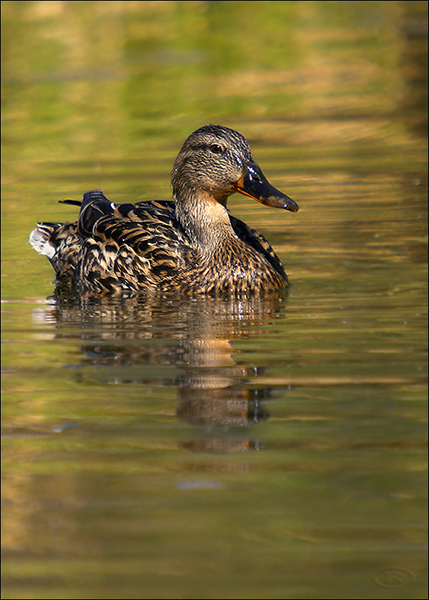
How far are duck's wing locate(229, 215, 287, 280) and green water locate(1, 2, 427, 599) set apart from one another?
264 millimetres

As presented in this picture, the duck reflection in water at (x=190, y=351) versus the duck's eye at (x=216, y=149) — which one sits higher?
the duck's eye at (x=216, y=149)

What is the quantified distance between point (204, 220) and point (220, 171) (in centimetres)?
38

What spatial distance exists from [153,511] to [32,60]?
15.4 meters

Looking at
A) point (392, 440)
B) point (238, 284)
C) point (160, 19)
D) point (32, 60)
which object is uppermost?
point (160, 19)

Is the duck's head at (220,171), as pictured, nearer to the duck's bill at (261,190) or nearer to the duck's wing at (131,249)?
the duck's bill at (261,190)

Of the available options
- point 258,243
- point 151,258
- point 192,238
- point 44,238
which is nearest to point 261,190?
point 258,243

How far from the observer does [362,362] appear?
5.41m

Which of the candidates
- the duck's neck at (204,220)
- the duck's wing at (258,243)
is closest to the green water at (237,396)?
the duck's wing at (258,243)

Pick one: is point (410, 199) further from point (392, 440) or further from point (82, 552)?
point (82, 552)

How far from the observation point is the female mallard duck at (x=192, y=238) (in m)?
7.38

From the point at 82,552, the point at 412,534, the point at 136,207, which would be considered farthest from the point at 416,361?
the point at 136,207

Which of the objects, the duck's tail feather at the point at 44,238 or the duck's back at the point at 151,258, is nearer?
the duck's back at the point at 151,258

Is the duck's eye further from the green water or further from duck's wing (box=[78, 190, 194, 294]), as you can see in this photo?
the green water

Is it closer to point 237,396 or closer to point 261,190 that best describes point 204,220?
point 261,190
